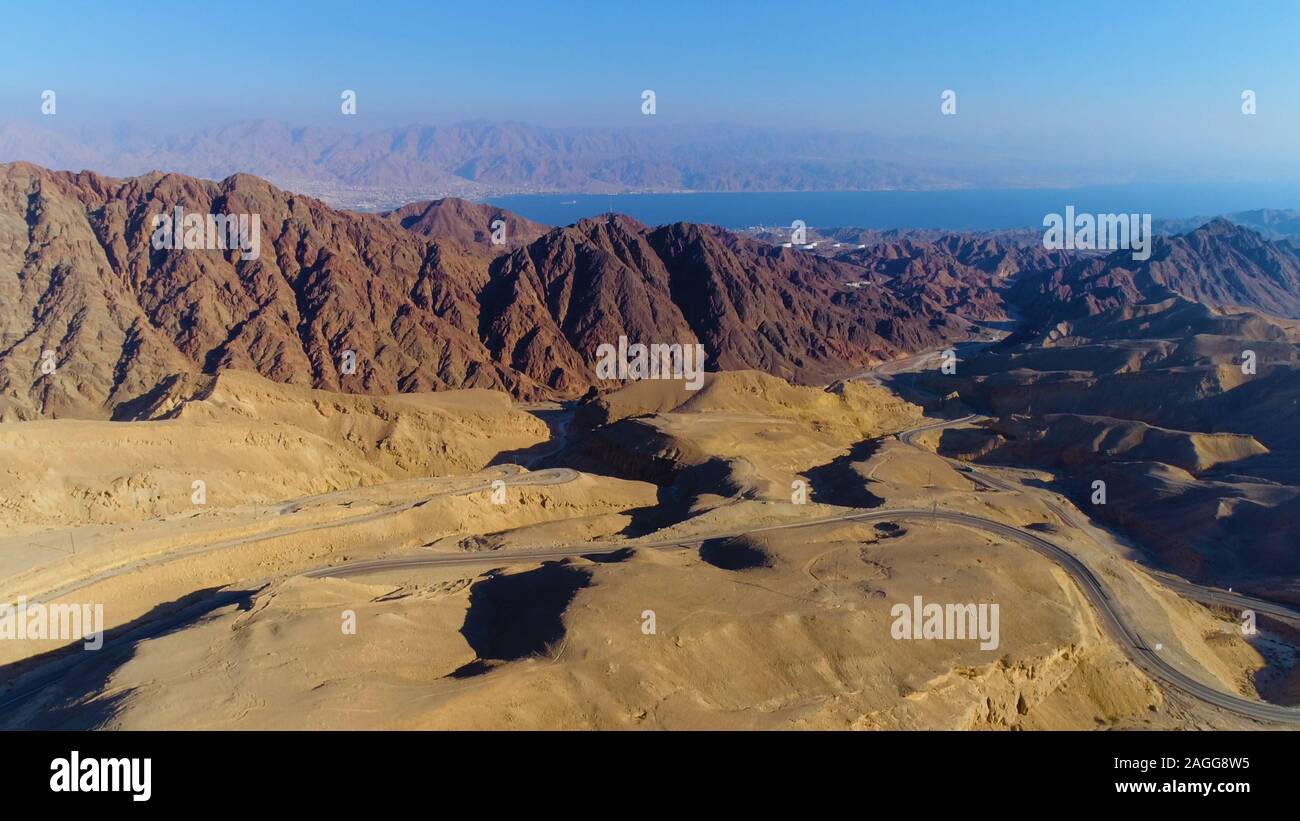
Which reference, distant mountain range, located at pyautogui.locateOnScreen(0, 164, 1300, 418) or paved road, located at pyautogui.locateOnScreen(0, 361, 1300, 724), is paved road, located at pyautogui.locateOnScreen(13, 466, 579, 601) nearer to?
paved road, located at pyautogui.locateOnScreen(0, 361, 1300, 724)

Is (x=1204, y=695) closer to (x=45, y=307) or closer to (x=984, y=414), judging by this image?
(x=984, y=414)

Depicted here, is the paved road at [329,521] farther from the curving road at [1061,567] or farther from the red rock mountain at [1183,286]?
the red rock mountain at [1183,286]

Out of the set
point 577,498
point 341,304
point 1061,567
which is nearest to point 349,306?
point 341,304

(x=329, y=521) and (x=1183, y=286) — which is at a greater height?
(x=1183, y=286)

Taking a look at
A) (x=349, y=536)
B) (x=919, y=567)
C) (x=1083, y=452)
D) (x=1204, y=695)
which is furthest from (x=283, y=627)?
(x=1083, y=452)

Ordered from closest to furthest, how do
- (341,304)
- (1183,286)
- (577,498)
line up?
(577,498)
(341,304)
(1183,286)

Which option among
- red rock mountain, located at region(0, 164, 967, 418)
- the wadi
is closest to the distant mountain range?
red rock mountain, located at region(0, 164, 967, 418)

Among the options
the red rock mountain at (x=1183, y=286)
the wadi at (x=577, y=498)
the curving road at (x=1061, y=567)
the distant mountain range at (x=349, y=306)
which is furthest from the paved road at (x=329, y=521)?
the red rock mountain at (x=1183, y=286)

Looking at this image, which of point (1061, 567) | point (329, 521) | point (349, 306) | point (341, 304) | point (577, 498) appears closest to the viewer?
point (1061, 567)

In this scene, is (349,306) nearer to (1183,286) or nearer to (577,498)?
(577,498)
